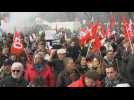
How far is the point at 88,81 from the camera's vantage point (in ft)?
45.9

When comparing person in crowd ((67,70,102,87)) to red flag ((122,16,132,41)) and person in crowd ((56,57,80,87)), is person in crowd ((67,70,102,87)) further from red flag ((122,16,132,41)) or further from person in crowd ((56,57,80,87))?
red flag ((122,16,132,41))

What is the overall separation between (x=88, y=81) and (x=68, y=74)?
40 cm

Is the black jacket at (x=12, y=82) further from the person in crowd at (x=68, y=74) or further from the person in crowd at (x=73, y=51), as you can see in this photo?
the person in crowd at (x=73, y=51)

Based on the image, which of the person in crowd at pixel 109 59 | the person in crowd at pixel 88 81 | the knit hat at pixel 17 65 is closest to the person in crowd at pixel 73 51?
the person in crowd at pixel 88 81

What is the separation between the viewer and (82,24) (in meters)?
14.0

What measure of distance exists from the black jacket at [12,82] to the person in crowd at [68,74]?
2.09 ft

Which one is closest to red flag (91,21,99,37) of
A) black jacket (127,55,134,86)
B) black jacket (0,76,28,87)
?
black jacket (127,55,134,86)

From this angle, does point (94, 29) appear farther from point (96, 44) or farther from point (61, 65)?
point (61, 65)

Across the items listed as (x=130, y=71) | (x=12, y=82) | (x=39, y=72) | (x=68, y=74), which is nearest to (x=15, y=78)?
(x=12, y=82)
